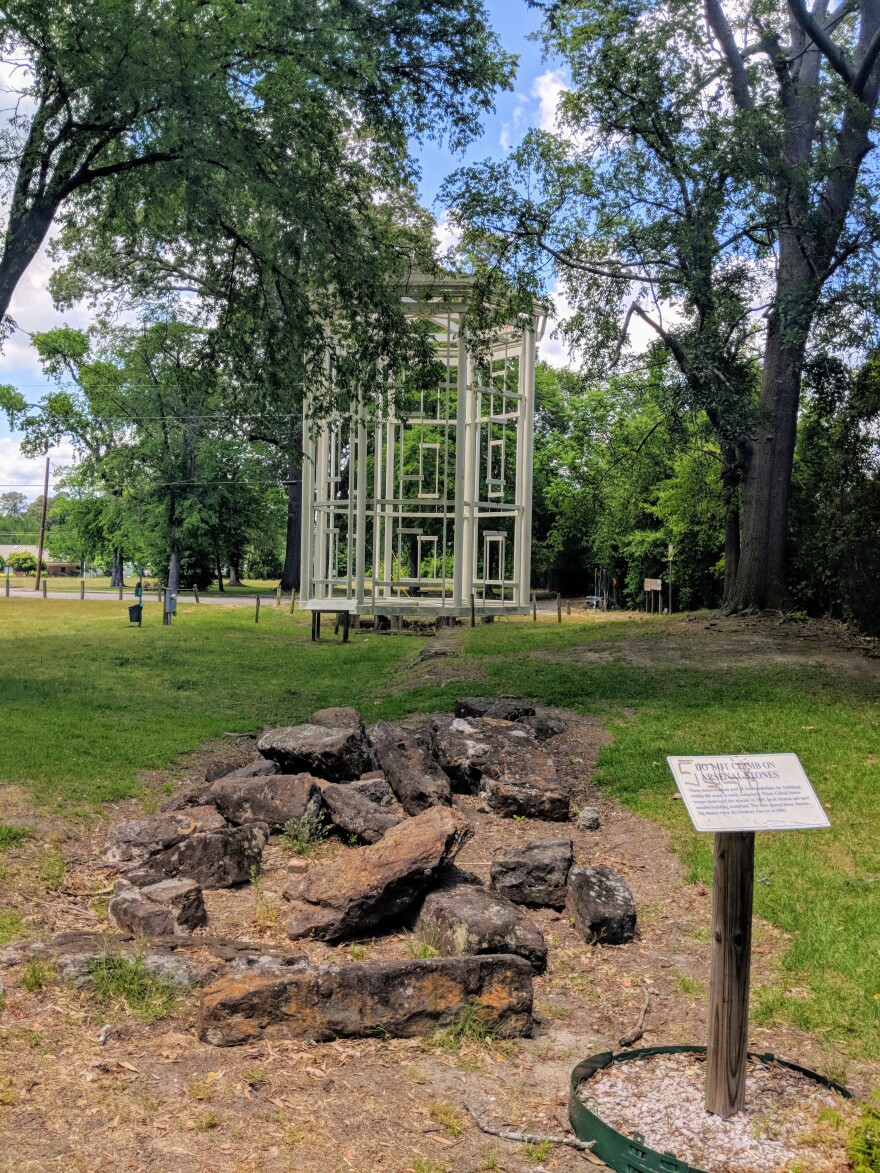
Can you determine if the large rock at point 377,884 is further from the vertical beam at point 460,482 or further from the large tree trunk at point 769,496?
the large tree trunk at point 769,496

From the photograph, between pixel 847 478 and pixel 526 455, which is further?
pixel 526 455

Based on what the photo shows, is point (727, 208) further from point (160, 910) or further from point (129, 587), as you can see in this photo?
point (129, 587)

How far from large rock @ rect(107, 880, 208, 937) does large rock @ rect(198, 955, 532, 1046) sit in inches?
44.7

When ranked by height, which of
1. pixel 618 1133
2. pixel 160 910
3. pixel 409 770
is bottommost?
pixel 618 1133

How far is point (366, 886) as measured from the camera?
5.63 metres

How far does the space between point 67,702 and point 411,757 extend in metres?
4.96

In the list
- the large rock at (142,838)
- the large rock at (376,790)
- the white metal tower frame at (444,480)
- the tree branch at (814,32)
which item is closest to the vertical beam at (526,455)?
the white metal tower frame at (444,480)

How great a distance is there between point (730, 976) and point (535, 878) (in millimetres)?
2515

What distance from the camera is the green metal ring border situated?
3502 millimetres

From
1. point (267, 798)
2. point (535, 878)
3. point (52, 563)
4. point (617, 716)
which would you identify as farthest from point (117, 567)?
point (535, 878)

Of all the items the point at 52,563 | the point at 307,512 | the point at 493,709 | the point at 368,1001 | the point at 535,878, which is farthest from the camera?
the point at 52,563

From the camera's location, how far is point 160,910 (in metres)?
5.55

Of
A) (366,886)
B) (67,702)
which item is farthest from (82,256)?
(366,886)

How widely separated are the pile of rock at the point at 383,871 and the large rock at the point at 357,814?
0.05ft
